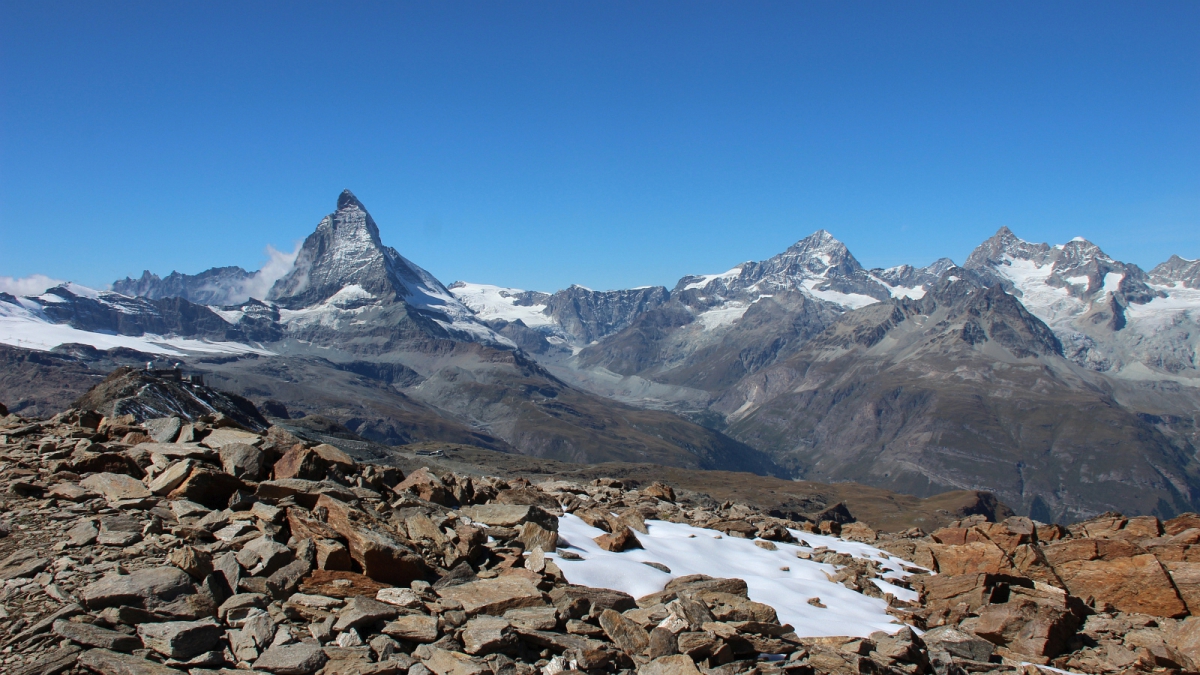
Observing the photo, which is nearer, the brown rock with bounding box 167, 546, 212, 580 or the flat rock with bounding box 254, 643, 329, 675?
the flat rock with bounding box 254, 643, 329, 675

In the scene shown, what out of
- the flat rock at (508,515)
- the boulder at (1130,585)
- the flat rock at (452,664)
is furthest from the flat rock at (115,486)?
the boulder at (1130,585)

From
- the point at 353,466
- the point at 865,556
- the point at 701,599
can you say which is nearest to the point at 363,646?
the point at 701,599

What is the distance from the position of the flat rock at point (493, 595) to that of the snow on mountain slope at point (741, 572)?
9.49ft

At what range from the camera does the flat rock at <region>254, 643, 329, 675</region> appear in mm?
13047

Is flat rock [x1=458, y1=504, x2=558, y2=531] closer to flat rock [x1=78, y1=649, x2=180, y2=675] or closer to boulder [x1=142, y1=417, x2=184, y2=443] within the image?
boulder [x1=142, y1=417, x2=184, y2=443]

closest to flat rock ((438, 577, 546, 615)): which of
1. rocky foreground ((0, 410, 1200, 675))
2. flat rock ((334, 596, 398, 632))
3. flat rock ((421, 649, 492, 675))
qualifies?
rocky foreground ((0, 410, 1200, 675))

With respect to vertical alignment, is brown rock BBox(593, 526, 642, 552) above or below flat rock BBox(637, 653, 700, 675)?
above

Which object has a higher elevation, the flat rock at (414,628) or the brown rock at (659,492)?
the flat rock at (414,628)

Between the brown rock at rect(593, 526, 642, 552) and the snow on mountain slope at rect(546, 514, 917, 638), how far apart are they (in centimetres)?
27

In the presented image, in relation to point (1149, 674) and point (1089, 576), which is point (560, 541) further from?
point (1089, 576)

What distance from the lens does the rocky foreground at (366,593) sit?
13680 millimetres

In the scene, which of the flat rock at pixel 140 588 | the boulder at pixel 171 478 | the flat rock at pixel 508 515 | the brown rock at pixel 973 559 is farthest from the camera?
the brown rock at pixel 973 559

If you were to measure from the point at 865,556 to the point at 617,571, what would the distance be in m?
18.8

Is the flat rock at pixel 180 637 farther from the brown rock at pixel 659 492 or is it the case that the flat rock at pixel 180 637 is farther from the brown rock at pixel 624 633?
the brown rock at pixel 659 492
